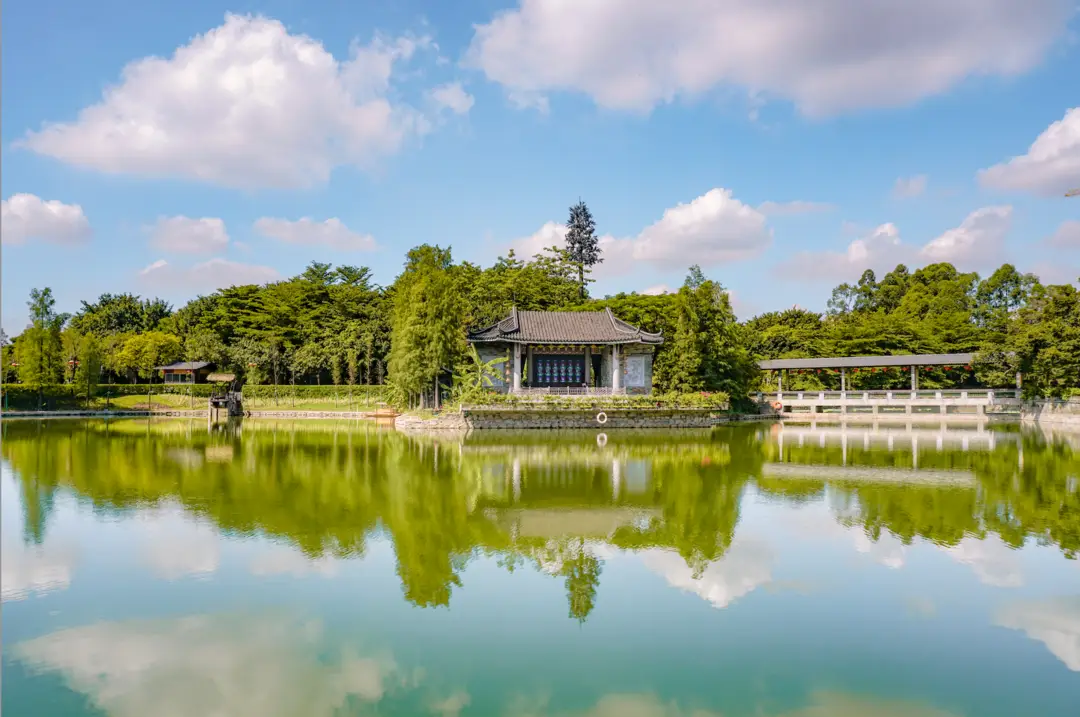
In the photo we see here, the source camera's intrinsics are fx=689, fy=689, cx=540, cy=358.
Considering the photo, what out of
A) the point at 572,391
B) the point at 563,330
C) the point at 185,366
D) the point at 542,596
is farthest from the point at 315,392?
the point at 542,596

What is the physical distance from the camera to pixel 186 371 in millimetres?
41562

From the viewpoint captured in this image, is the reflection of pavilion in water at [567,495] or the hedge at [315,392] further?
the hedge at [315,392]

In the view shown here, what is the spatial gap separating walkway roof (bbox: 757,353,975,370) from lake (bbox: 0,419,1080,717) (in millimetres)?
19679

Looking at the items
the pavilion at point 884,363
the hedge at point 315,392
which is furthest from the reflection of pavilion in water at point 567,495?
the hedge at point 315,392

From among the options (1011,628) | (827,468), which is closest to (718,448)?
(827,468)

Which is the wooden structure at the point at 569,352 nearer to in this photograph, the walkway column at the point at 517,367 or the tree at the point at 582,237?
the walkway column at the point at 517,367

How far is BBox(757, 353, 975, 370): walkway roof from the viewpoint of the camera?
3294 centimetres

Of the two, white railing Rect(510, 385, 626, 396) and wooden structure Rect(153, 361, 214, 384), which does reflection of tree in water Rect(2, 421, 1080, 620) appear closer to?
white railing Rect(510, 385, 626, 396)

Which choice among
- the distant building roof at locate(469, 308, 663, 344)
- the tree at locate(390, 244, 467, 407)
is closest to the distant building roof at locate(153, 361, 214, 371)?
the tree at locate(390, 244, 467, 407)

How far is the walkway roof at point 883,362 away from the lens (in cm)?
3294

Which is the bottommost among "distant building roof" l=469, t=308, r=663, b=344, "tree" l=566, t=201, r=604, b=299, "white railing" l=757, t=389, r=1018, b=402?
"white railing" l=757, t=389, r=1018, b=402

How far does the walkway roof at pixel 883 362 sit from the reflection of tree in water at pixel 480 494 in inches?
458

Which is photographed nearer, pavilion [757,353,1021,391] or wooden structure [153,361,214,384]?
pavilion [757,353,1021,391]

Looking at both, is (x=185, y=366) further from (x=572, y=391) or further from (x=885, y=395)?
(x=885, y=395)
